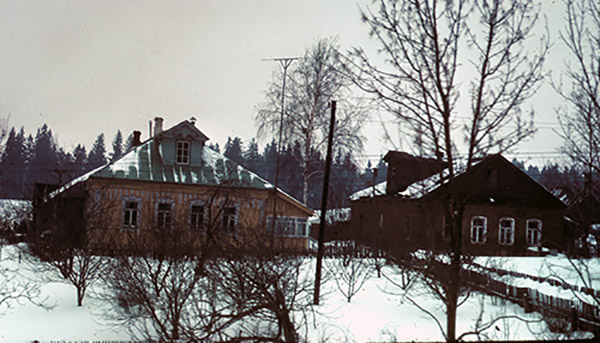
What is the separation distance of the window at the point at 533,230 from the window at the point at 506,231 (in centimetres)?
56

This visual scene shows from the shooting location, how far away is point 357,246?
507 inches

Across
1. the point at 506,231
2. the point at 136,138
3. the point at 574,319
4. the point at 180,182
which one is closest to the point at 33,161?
the point at 574,319

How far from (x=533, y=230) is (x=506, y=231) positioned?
102 cm

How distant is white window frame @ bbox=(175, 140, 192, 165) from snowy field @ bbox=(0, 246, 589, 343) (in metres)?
6.06

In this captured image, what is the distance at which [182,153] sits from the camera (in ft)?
42.6

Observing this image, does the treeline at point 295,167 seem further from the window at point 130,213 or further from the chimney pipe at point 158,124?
the window at point 130,213

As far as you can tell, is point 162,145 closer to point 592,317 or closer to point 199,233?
point 199,233

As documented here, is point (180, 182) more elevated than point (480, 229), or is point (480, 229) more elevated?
point (180, 182)

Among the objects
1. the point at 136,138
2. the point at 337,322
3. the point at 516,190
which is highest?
the point at 136,138

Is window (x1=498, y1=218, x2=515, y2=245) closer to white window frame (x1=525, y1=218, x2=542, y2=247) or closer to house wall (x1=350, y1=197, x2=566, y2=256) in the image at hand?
house wall (x1=350, y1=197, x2=566, y2=256)

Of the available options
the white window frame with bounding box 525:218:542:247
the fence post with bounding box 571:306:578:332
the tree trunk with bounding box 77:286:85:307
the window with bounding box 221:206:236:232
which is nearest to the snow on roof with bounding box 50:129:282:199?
the window with bounding box 221:206:236:232

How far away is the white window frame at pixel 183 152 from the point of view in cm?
1271

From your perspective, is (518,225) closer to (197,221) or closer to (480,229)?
(480,229)

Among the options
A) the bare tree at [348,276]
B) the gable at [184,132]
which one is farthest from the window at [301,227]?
the gable at [184,132]
